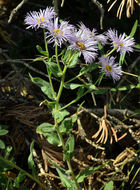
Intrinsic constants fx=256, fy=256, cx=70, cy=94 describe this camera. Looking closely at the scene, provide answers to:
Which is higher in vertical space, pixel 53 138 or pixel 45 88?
pixel 45 88

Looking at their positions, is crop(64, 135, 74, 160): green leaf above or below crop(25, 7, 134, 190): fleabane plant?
below

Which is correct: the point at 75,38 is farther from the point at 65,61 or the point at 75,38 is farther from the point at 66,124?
the point at 66,124

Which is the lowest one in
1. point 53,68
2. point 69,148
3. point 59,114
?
point 69,148

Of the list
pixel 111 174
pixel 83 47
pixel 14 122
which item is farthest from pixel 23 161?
pixel 83 47

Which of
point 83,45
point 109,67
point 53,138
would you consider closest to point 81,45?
point 83,45

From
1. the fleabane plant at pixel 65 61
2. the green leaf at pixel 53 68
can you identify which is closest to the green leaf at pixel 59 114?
the fleabane plant at pixel 65 61

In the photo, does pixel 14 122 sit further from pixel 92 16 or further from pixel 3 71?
pixel 92 16

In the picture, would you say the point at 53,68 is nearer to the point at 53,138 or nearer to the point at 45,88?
the point at 45,88

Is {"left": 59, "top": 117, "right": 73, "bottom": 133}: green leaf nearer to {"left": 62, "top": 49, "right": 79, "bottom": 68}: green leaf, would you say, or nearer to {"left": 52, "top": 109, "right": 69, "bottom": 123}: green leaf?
{"left": 52, "top": 109, "right": 69, "bottom": 123}: green leaf

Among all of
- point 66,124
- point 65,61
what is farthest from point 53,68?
point 66,124

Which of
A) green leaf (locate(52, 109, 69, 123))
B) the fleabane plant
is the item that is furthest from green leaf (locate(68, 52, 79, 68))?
green leaf (locate(52, 109, 69, 123))

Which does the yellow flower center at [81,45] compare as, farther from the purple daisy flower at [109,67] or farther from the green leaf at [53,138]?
the green leaf at [53,138]
